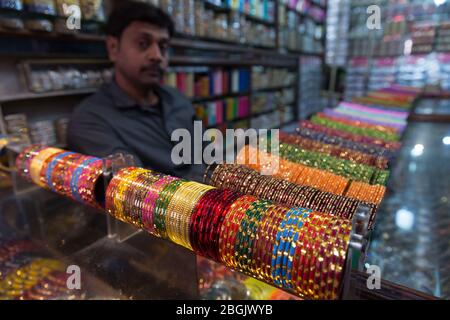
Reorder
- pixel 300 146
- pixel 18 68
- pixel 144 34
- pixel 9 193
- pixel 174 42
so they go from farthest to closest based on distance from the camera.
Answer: pixel 174 42 < pixel 18 68 < pixel 144 34 < pixel 9 193 < pixel 300 146

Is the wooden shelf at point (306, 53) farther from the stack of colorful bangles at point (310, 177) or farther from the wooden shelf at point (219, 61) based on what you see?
the stack of colorful bangles at point (310, 177)

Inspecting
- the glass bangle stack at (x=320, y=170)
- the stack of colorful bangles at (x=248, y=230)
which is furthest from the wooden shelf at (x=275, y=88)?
the stack of colorful bangles at (x=248, y=230)

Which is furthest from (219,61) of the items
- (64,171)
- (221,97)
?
(64,171)

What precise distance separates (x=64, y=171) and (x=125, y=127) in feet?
2.55

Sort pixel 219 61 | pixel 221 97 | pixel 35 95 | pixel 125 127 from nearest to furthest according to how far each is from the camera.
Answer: pixel 125 127 < pixel 35 95 < pixel 219 61 < pixel 221 97

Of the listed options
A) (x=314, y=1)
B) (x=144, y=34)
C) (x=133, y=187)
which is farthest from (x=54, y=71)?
(x=314, y=1)

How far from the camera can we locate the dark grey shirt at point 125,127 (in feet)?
4.41

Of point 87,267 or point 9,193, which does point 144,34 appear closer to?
point 9,193

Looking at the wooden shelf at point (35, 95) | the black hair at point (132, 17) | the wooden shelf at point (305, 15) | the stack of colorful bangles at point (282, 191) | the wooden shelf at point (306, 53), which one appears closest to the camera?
the stack of colorful bangles at point (282, 191)

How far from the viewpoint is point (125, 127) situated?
1485 millimetres

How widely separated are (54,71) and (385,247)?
2111mm

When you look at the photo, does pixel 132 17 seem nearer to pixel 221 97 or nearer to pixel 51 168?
pixel 51 168

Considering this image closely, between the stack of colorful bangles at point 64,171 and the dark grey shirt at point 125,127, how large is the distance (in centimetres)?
38
